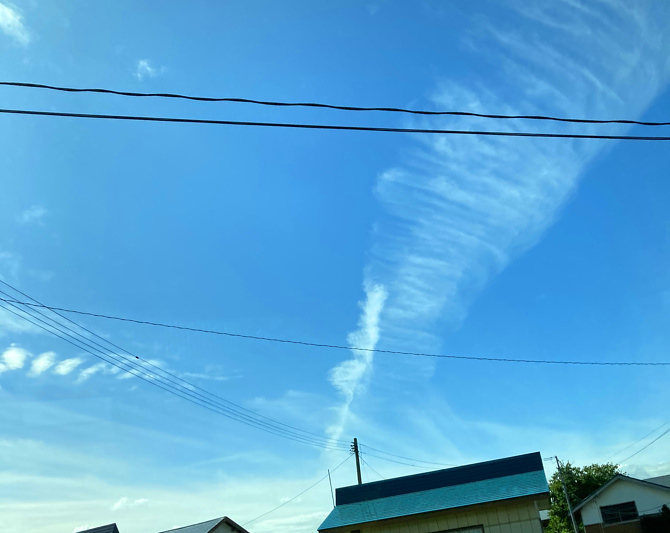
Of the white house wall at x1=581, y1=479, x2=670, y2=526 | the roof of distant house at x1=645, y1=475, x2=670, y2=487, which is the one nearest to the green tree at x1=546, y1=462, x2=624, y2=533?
the roof of distant house at x1=645, y1=475, x2=670, y2=487

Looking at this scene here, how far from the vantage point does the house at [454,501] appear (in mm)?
17094

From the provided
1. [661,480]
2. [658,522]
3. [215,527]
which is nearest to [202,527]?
[215,527]

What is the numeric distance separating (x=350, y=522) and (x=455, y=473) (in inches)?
177

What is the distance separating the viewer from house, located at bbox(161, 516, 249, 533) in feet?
98.8

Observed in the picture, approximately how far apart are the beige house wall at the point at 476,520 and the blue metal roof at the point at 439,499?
211mm

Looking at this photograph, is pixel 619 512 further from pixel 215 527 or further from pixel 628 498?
pixel 215 527

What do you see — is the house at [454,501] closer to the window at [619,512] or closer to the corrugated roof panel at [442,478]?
the corrugated roof panel at [442,478]

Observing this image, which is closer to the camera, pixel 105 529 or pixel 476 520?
pixel 476 520

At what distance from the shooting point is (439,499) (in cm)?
1834

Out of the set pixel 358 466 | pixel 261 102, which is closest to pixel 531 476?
pixel 261 102

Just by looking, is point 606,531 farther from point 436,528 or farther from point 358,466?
point 436,528

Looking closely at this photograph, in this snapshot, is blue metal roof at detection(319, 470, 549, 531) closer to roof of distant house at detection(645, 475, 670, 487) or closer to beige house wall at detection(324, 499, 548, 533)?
beige house wall at detection(324, 499, 548, 533)

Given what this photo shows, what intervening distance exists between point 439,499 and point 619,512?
29.6 metres

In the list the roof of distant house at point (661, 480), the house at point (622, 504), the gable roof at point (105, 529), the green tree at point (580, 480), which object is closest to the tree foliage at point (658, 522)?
the house at point (622, 504)
